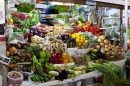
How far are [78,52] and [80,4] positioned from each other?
106 cm

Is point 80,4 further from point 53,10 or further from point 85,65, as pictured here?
point 85,65

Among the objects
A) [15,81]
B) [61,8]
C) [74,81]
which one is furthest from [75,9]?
[15,81]

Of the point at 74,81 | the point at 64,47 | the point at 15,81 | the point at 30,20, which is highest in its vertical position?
the point at 30,20

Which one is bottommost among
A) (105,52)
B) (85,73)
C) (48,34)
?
(85,73)

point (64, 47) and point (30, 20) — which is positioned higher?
point (30, 20)

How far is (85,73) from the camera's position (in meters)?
4.50

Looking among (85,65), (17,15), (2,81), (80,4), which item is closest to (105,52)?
(85,65)

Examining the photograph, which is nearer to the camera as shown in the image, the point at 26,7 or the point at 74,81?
the point at 74,81

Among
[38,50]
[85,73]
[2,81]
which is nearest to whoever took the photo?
[2,81]

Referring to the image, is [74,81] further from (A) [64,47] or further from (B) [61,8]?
(B) [61,8]

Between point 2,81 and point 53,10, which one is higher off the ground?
point 53,10

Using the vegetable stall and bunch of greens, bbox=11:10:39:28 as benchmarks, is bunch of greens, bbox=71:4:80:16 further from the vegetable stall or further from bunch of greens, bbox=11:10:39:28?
bunch of greens, bbox=11:10:39:28

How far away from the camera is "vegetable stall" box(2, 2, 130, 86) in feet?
12.6

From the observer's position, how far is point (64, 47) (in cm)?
461
